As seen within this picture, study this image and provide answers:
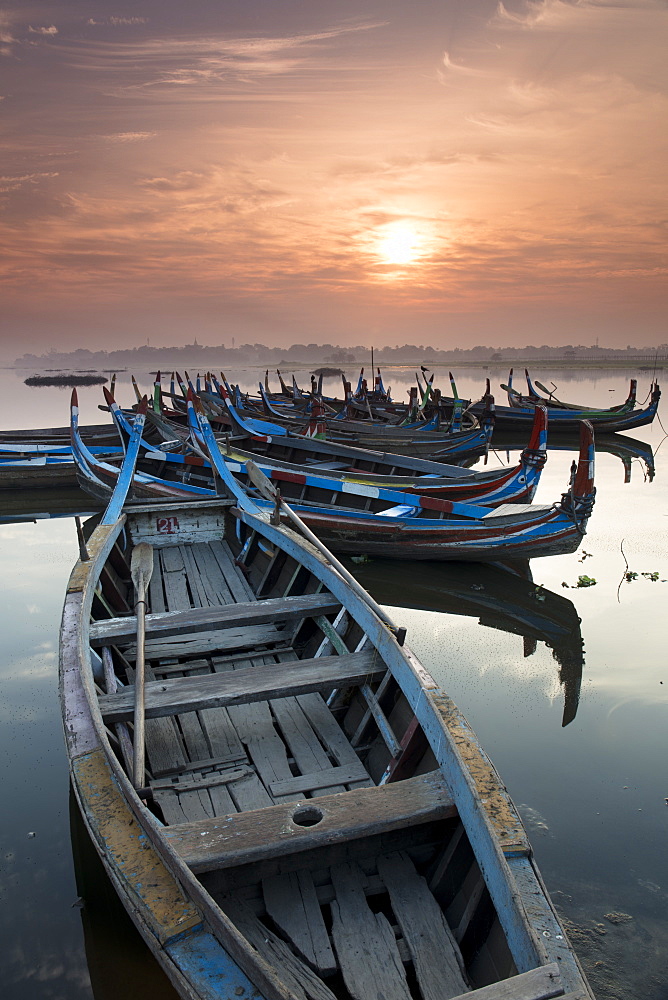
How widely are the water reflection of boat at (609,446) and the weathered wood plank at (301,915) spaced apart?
16.4 metres

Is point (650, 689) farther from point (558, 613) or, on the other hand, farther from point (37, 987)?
point (37, 987)

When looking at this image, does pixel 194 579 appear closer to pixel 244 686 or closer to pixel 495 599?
pixel 244 686

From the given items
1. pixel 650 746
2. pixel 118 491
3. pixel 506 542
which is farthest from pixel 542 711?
pixel 118 491

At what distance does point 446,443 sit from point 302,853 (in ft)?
44.9

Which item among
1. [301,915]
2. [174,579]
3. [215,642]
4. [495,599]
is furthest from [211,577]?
[301,915]

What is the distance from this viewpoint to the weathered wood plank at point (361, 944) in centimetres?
241

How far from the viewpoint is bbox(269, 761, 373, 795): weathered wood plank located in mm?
3432

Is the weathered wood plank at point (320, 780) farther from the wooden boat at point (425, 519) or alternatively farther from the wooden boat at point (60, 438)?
the wooden boat at point (60, 438)

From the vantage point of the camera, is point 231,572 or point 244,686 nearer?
point 244,686

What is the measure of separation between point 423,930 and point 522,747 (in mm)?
2753

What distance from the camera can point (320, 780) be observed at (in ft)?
11.5

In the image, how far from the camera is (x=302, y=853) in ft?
9.05

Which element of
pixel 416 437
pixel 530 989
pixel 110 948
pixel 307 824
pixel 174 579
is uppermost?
pixel 416 437

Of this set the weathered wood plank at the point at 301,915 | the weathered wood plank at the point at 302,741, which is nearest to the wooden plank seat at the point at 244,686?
the weathered wood plank at the point at 302,741
